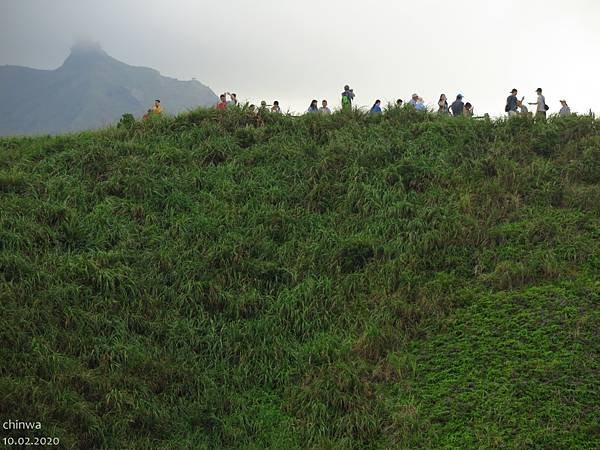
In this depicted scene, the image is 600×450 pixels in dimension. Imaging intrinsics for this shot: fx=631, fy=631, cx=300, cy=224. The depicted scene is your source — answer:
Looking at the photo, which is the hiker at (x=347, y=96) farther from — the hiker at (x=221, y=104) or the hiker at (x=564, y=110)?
the hiker at (x=564, y=110)

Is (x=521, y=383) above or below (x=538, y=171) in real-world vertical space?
below

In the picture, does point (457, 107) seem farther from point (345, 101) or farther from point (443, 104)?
point (345, 101)

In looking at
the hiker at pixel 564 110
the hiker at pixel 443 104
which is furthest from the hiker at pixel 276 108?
the hiker at pixel 564 110

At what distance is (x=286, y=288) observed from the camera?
485 inches

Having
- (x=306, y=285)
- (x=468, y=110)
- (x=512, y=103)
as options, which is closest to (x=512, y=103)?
(x=512, y=103)

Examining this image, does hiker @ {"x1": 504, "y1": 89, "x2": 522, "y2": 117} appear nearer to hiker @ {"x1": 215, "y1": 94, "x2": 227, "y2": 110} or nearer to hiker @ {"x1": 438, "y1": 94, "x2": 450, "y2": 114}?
hiker @ {"x1": 438, "y1": 94, "x2": 450, "y2": 114}

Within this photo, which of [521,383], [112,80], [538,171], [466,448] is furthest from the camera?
[112,80]

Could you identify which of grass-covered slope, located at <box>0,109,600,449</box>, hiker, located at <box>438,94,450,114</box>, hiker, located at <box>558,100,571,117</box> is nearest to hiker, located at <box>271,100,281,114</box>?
grass-covered slope, located at <box>0,109,600,449</box>

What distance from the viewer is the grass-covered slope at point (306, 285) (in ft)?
30.1

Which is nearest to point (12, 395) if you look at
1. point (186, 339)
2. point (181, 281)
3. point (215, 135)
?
point (186, 339)

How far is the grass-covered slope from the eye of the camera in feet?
30.1

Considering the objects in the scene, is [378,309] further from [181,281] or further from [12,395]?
[12,395]

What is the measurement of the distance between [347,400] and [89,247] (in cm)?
631

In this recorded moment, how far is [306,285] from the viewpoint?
12297mm
